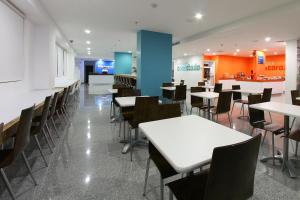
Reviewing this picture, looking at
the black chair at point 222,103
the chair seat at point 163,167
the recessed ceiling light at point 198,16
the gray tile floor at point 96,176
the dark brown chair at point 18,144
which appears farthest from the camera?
the recessed ceiling light at point 198,16

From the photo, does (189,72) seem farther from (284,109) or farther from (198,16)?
(284,109)

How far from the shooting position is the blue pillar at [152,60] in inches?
266

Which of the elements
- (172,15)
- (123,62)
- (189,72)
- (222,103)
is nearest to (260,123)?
(222,103)

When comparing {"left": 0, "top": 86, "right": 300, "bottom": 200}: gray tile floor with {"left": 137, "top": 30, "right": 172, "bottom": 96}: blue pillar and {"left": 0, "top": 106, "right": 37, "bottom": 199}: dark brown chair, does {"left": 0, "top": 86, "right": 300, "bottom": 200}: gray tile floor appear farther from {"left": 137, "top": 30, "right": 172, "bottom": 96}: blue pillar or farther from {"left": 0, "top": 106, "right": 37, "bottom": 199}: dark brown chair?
{"left": 137, "top": 30, "right": 172, "bottom": 96}: blue pillar

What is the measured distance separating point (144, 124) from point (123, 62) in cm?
1286

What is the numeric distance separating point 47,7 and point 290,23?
22.9ft

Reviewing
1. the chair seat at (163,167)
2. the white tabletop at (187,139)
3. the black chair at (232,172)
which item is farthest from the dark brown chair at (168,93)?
the black chair at (232,172)

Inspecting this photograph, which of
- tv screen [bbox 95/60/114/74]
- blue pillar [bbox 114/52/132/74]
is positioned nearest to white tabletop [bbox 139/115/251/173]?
blue pillar [bbox 114/52/132/74]

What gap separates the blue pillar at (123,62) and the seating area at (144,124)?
5.93 meters

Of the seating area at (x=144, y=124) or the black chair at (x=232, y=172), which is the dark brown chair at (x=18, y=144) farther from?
the black chair at (x=232, y=172)

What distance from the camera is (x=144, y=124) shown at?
189 cm

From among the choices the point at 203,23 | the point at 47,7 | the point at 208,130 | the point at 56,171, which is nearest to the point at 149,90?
the point at 203,23

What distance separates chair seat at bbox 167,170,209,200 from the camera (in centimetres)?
121

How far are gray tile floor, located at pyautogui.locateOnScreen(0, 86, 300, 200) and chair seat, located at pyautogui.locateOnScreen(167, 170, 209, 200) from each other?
2.47 feet
